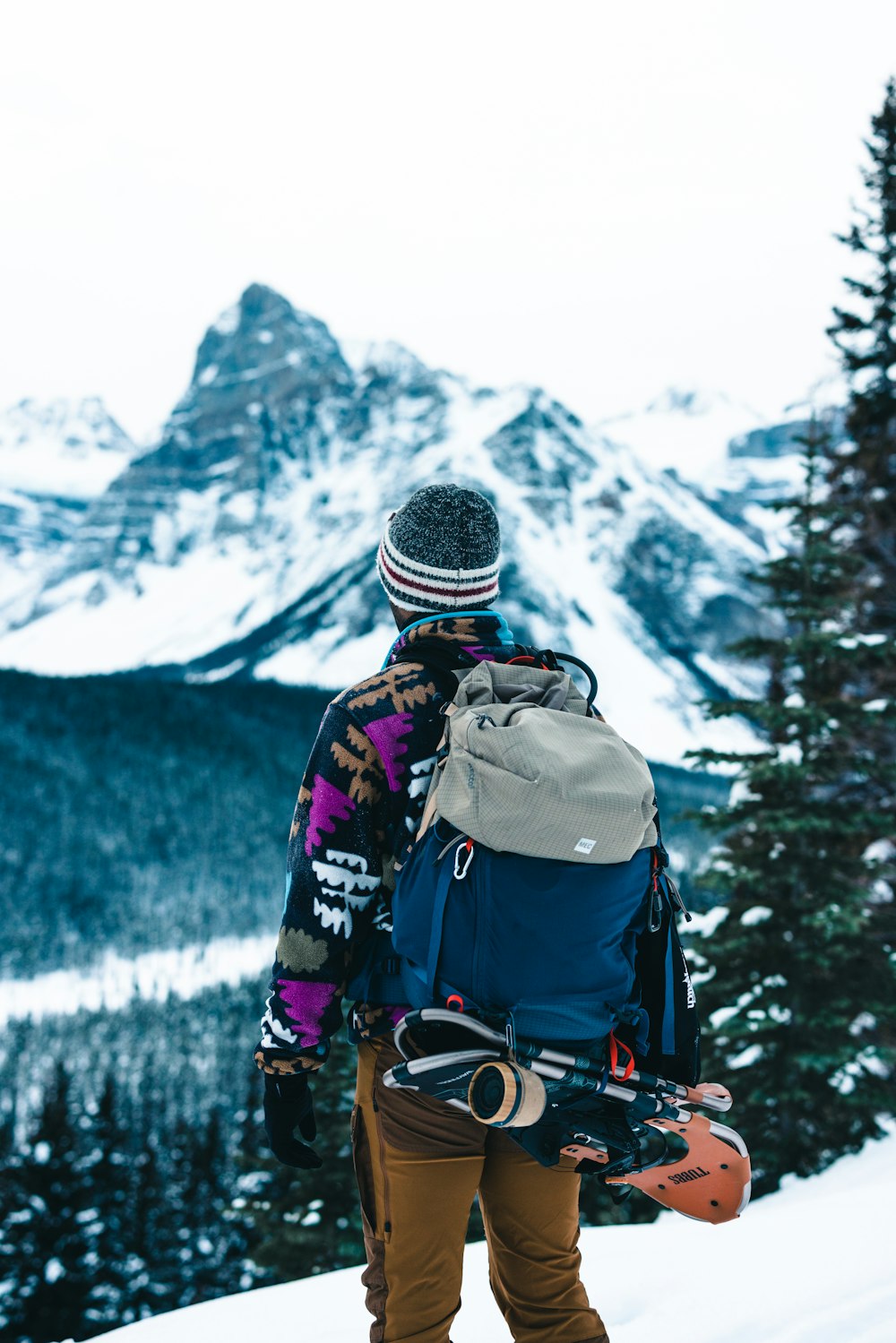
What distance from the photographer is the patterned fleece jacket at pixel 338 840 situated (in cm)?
239

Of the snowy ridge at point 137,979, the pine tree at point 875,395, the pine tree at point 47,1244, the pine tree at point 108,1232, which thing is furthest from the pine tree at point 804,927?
the snowy ridge at point 137,979

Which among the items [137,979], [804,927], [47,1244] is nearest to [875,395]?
[804,927]

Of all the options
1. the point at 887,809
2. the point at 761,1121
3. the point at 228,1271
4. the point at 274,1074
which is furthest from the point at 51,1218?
the point at 274,1074

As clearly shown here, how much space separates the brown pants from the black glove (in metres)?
0.15

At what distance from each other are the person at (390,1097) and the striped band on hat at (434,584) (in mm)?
217

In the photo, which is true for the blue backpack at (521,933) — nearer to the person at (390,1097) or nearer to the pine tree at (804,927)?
the person at (390,1097)

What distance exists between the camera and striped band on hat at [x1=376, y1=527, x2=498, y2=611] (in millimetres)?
2684

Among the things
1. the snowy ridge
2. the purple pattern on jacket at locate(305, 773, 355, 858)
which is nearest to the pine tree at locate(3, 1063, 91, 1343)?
the purple pattern on jacket at locate(305, 773, 355, 858)

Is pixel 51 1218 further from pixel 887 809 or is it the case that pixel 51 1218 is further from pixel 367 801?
pixel 367 801

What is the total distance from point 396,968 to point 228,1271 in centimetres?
5258

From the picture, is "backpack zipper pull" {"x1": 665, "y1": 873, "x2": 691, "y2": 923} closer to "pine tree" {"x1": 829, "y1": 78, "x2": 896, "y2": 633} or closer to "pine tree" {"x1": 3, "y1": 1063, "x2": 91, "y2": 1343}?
"pine tree" {"x1": 829, "y1": 78, "x2": 896, "y2": 633}

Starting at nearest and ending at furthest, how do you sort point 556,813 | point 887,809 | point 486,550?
point 556,813, point 486,550, point 887,809

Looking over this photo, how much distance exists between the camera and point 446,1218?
2297 millimetres

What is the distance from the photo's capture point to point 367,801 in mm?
2408
